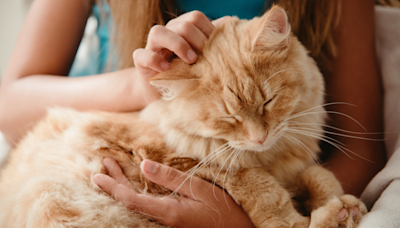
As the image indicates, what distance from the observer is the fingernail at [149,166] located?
2.92 feet

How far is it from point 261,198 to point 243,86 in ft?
1.25

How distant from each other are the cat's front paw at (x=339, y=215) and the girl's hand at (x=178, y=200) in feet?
0.74

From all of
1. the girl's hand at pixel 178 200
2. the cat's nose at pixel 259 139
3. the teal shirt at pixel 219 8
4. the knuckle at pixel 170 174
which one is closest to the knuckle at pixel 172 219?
the girl's hand at pixel 178 200

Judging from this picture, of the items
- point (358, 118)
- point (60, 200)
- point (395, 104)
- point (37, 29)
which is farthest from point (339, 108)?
point (37, 29)

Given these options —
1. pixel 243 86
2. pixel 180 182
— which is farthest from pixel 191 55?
pixel 180 182

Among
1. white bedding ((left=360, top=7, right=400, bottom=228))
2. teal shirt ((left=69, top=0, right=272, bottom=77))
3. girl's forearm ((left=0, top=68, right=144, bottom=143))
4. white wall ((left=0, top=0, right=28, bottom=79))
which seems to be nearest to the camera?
white bedding ((left=360, top=7, right=400, bottom=228))

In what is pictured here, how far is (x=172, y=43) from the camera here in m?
0.83

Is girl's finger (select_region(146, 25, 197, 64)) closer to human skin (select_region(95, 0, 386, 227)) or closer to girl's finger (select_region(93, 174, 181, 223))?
girl's finger (select_region(93, 174, 181, 223))

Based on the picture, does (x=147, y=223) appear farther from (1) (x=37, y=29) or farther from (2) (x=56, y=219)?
(1) (x=37, y=29)

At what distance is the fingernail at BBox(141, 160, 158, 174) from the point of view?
0.89m

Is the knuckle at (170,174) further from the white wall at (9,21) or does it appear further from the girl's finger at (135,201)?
the white wall at (9,21)

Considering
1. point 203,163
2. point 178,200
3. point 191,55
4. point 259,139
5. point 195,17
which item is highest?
point 195,17

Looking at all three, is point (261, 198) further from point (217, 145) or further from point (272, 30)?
point (272, 30)

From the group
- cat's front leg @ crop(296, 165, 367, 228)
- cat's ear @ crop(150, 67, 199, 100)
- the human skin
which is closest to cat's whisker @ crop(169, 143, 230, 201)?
cat's ear @ crop(150, 67, 199, 100)
